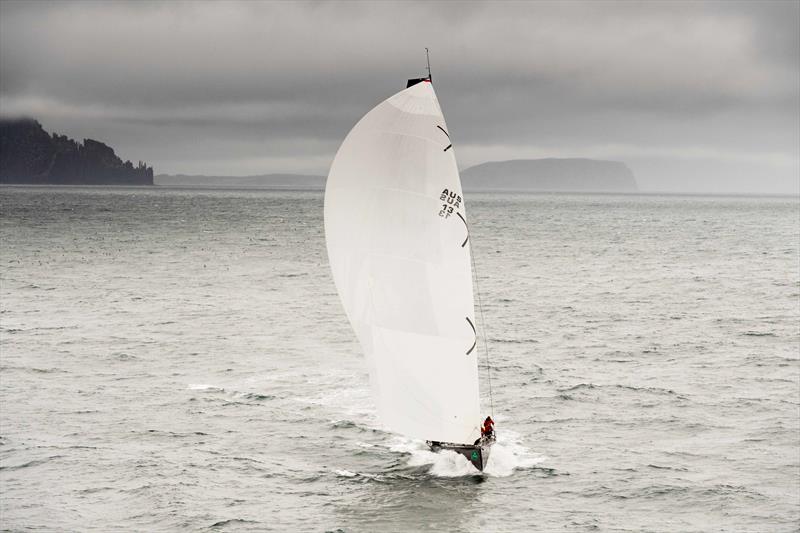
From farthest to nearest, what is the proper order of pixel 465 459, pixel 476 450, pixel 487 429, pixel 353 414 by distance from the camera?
pixel 353 414, pixel 465 459, pixel 487 429, pixel 476 450

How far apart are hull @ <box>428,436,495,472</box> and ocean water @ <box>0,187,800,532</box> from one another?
57 centimetres

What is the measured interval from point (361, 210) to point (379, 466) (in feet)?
31.6

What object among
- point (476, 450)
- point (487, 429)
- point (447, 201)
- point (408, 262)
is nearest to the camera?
point (447, 201)

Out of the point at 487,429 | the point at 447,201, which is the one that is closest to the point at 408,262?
the point at 447,201

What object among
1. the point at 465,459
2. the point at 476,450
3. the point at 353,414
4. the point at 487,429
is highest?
the point at 487,429

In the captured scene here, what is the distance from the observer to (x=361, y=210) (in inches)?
1110

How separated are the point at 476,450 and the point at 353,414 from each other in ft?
30.3

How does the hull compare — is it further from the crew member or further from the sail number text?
the sail number text

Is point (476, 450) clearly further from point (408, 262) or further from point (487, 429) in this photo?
point (408, 262)

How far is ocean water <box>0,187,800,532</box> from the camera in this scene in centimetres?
2767

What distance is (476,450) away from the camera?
29.7 m

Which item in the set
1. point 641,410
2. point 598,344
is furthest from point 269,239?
point 641,410

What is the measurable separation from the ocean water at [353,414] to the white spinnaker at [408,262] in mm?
3035

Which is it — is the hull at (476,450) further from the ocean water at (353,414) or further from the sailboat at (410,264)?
the ocean water at (353,414)
